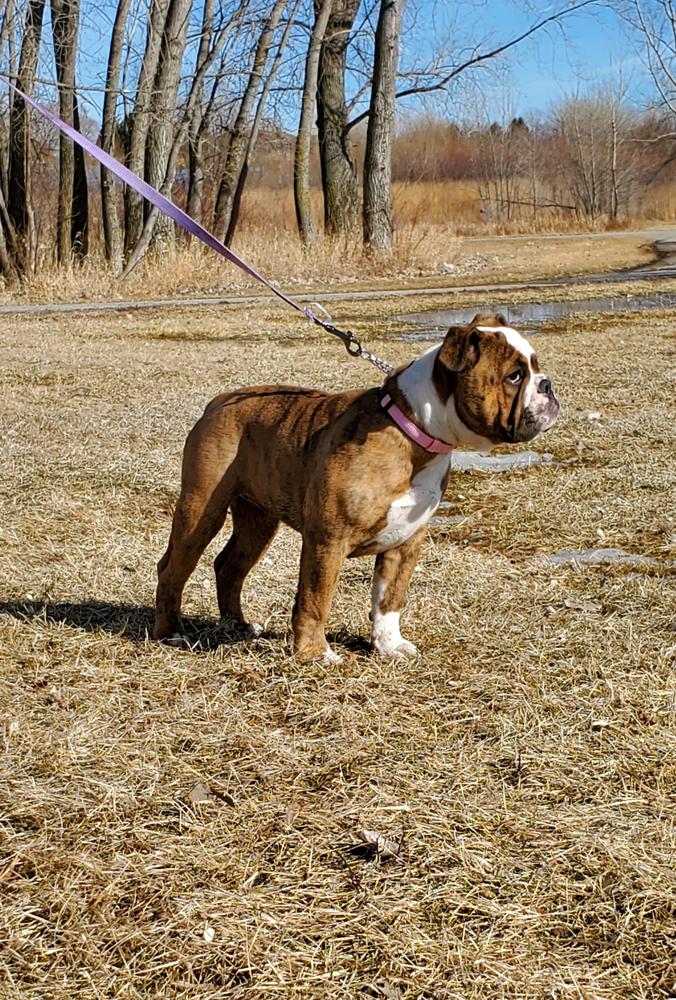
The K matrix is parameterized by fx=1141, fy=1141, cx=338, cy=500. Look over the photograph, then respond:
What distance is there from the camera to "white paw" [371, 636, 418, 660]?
3.92 meters

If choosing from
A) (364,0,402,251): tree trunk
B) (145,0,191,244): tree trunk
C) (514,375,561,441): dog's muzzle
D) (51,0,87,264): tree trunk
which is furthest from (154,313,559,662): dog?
(364,0,402,251): tree trunk

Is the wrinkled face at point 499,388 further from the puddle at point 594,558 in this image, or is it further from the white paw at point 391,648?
the puddle at point 594,558

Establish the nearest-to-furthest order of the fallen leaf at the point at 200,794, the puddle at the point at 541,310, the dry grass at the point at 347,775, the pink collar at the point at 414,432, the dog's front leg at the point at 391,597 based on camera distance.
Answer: the dry grass at the point at 347,775 < the fallen leaf at the point at 200,794 < the pink collar at the point at 414,432 < the dog's front leg at the point at 391,597 < the puddle at the point at 541,310

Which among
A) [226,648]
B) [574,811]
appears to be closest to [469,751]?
[574,811]

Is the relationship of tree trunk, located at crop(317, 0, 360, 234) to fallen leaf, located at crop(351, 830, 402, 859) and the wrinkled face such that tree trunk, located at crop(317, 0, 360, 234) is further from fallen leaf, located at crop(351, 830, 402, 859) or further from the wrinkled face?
fallen leaf, located at crop(351, 830, 402, 859)

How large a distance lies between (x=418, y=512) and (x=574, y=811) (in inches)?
43.9

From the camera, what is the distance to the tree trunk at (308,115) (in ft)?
77.2

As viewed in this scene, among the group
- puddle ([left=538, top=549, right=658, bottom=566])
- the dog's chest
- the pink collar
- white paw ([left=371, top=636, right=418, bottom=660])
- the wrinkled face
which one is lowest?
white paw ([left=371, top=636, right=418, bottom=660])

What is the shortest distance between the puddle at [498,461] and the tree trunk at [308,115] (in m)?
16.8

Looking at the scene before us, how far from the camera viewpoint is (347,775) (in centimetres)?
307

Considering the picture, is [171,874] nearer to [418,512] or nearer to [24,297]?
[418,512]

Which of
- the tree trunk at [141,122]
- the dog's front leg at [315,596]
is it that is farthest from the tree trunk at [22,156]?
the dog's front leg at [315,596]

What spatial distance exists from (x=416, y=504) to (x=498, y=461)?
334cm

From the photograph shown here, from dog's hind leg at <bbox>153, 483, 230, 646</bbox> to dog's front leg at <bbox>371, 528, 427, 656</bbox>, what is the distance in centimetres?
59
